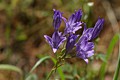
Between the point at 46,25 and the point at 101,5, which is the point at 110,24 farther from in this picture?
the point at 46,25

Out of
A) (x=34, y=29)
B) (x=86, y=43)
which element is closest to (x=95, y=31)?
(x=86, y=43)

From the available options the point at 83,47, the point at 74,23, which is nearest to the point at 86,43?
the point at 83,47

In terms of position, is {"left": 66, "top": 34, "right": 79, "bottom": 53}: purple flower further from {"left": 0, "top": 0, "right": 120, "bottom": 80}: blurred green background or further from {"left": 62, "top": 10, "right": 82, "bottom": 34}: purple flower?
{"left": 0, "top": 0, "right": 120, "bottom": 80}: blurred green background

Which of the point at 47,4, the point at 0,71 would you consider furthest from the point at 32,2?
the point at 0,71

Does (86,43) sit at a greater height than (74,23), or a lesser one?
lesser

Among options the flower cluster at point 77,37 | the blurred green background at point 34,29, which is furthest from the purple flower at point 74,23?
the blurred green background at point 34,29

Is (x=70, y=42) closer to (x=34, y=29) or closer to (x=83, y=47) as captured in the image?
(x=83, y=47)

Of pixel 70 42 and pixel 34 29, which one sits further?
pixel 34 29

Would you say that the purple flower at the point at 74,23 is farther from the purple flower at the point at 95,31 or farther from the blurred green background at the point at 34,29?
the blurred green background at the point at 34,29

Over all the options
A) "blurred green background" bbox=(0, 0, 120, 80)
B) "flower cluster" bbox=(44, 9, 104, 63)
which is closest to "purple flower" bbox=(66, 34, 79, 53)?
"flower cluster" bbox=(44, 9, 104, 63)

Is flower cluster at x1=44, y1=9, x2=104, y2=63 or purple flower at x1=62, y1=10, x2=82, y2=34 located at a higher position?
purple flower at x1=62, y1=10, x2=82, y2=34

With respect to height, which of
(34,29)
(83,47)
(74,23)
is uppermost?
(34,29)
